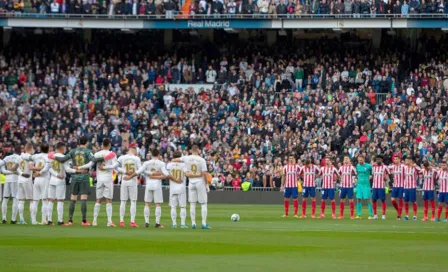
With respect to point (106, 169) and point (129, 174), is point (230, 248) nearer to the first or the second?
point (129, 174)

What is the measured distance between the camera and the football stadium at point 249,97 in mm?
39469

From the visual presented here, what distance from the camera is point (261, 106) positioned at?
54.7 metres

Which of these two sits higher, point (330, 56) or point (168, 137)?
point (330, 56)

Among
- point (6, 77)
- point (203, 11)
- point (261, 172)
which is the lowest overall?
point (261, 172)

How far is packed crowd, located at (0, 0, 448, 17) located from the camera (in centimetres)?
5622

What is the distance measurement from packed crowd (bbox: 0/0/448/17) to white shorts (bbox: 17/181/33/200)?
30.1m

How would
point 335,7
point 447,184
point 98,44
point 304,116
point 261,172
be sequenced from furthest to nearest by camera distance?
point 98,44, point 335,7, point 304,116, point 261,172, point 447,184

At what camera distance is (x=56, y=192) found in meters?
28.8

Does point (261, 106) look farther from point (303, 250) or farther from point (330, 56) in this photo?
point (303, 250)

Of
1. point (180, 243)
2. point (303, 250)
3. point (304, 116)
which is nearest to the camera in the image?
point (303, 250)

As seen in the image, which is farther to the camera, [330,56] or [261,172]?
[330,56]

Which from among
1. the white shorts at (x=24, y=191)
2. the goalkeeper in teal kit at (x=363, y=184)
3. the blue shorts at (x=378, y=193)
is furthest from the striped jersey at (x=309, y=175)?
the white shorts at (x=24, y=191)

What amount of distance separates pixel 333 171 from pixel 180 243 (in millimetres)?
16313

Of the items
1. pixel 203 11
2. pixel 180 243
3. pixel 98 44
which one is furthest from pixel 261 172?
pixel 180 243
